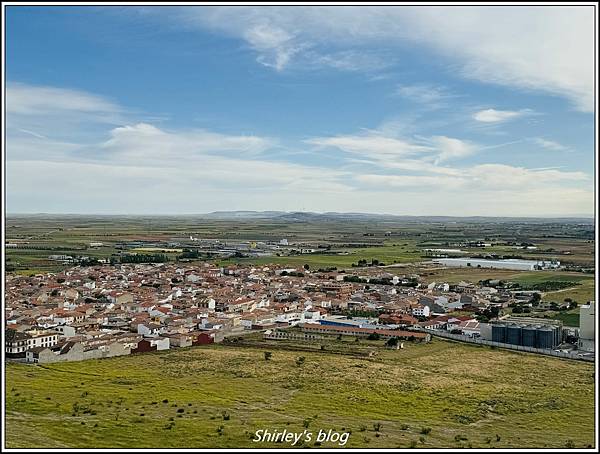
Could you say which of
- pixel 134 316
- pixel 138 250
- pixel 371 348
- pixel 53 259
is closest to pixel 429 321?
pixel 371 348

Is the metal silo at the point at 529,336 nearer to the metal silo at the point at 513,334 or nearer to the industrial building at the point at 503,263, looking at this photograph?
the metal silo at the point at 513,334

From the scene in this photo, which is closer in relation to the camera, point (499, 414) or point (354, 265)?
point (499, 414)

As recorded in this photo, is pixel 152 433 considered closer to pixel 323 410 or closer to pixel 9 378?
pixel 323 410

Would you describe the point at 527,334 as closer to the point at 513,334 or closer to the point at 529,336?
the point at 529,336

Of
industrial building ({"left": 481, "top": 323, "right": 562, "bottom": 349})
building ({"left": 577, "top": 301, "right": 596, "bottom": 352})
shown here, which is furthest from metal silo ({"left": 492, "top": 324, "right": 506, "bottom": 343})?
building ({"left": 577, "top": 301, "right": 596, "bottom": 352})

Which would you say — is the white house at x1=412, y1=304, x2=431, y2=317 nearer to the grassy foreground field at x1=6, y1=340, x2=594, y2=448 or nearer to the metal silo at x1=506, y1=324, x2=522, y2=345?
the metal silo at x1=506, y1=324, x2=522, y2=345
